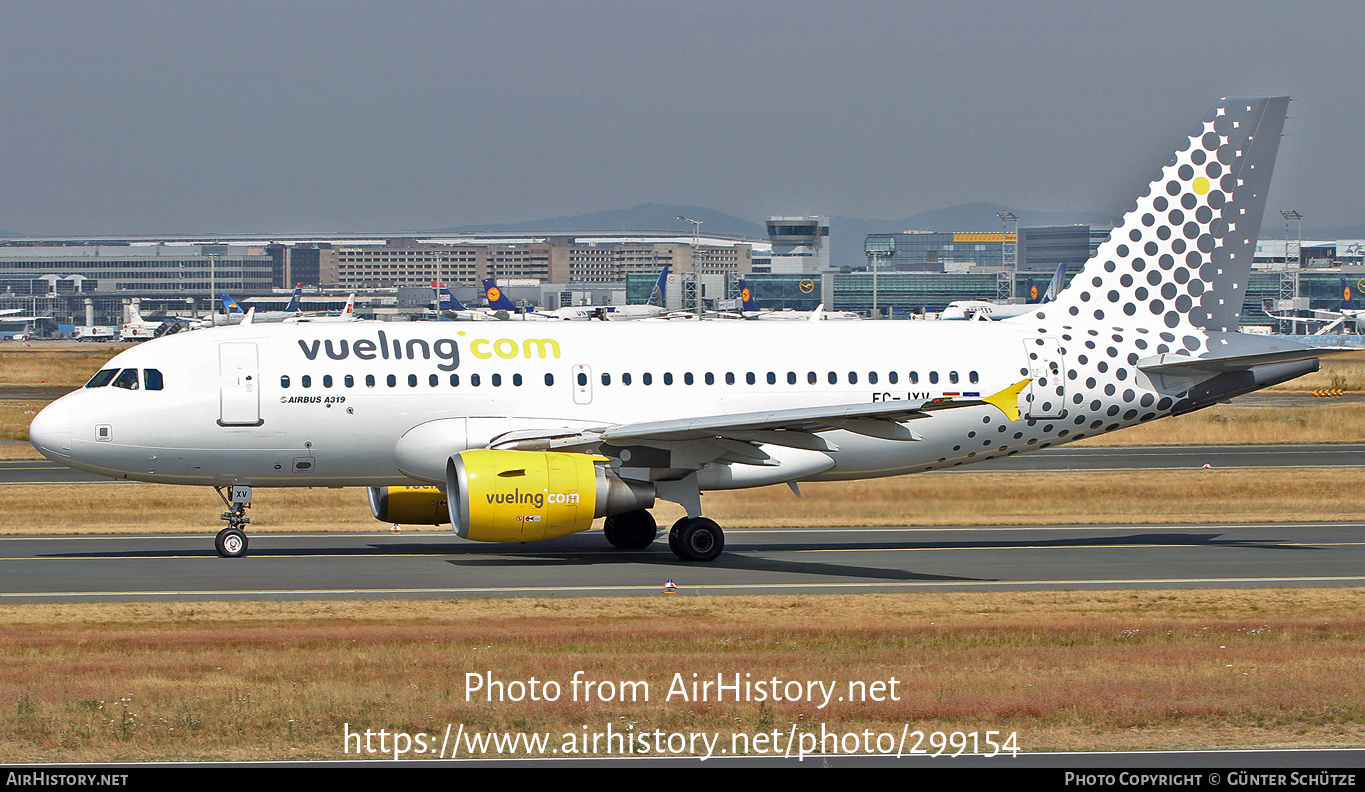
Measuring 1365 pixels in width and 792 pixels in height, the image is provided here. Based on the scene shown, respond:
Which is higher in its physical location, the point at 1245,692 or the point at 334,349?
the point at 334,349

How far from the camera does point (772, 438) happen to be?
26.7m

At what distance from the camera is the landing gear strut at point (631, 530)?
96.0 feet

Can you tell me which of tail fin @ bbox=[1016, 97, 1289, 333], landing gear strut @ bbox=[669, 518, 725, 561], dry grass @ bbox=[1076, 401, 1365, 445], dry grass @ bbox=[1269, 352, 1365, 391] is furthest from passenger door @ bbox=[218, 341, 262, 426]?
dry grass @ bbox=[1269, 352, 1365, 391]

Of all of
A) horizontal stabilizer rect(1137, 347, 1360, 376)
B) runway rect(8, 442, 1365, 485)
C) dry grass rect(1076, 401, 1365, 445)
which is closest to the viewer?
horizontal stabilizer rect(1137, 347, 1360, 376)

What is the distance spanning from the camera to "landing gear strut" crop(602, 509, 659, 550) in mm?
29266

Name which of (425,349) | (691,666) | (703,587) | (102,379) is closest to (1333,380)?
(703,587)

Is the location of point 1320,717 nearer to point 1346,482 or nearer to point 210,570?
point 210,570

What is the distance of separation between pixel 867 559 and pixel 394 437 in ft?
31.7

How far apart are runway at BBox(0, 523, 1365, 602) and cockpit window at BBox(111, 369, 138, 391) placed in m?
3.40

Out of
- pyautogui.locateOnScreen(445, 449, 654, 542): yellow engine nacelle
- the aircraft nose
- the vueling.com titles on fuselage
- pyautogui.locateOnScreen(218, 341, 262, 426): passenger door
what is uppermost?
the vueling.com titles on fuselage

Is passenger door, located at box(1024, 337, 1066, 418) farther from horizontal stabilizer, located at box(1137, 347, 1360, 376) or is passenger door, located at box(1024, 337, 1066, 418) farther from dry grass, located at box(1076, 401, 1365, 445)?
dry grass, located at box(1076, 401, 1365, 445)

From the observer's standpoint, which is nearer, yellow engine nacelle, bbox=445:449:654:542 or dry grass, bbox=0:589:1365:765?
dry grass, bbox=0:589:1365:765

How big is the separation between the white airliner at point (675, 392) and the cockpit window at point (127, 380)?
6 cm

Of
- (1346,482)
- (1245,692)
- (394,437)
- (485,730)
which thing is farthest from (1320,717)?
(1346,482)
